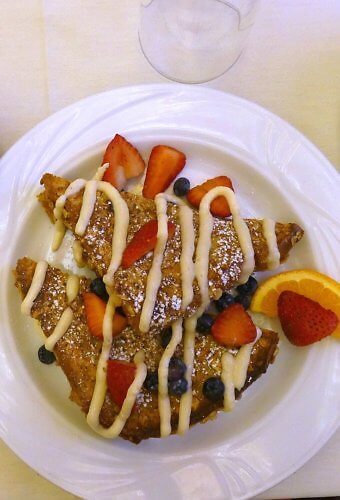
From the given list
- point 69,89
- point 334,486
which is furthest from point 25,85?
point 334,486

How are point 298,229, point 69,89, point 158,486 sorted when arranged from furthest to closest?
1. point 69,89
2. point 298,229
3. point 158,486

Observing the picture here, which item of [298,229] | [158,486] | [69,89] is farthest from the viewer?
[69,89]

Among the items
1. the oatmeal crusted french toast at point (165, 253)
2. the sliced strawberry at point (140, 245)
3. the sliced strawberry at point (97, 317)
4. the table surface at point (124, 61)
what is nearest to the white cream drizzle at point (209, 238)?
the oatmeal crusted french toast at point (165, 253)

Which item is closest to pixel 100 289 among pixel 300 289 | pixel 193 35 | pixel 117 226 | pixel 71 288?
pixel 71 288

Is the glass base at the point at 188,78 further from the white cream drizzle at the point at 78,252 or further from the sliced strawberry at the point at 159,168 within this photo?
the white cream drizzle at the point at 78,252

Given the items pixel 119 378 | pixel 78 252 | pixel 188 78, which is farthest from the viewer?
pixel 188 78

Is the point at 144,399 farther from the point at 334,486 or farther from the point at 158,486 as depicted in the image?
the point at 334,486

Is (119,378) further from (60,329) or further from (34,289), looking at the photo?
(34,289)
